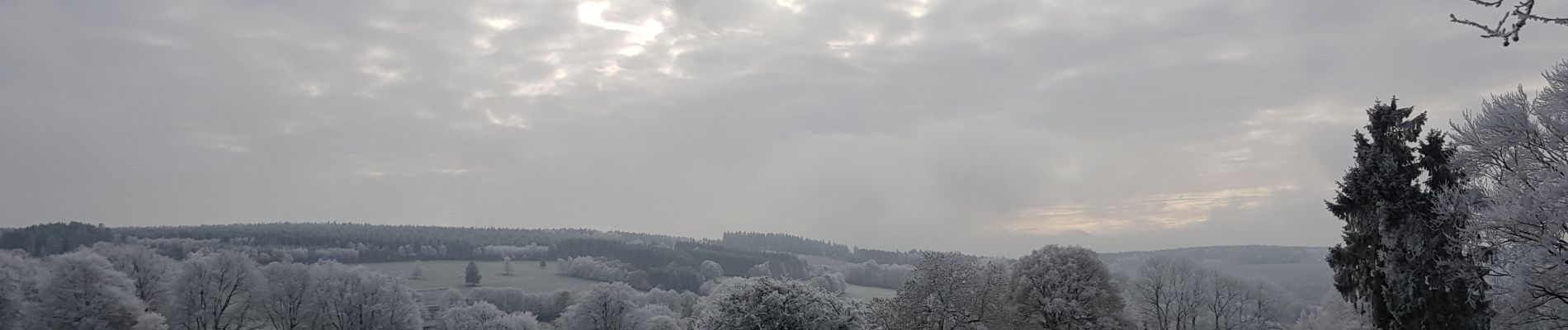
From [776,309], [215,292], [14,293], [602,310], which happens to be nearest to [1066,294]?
A: [776,309]

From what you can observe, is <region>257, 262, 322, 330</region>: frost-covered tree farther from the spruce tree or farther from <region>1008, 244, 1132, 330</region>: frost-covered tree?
the spruce tree

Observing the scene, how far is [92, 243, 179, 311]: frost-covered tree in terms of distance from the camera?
63.5m

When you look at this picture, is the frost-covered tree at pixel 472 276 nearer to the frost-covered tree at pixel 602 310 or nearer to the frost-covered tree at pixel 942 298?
the frost-covered tree at pixel 602 310

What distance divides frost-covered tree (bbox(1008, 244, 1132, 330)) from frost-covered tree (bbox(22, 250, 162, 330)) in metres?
56.4

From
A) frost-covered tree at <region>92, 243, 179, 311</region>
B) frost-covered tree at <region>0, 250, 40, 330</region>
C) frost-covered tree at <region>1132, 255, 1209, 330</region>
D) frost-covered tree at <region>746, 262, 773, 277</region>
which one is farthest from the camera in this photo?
frost-covered tree at <region>746, 262, 773, 277</region>

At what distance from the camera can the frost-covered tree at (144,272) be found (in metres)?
63.5

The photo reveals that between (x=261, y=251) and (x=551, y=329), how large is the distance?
274 ft

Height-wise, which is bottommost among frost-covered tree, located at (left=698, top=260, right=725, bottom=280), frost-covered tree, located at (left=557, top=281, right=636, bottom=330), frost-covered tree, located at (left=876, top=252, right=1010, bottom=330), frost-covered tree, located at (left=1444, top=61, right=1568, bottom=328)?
frost-covered tree, located at (left=557, top=281, right=636, bottom=330)

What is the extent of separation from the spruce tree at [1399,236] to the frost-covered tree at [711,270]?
129337 mm

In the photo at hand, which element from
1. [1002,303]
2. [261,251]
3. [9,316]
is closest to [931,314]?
[1002,303]

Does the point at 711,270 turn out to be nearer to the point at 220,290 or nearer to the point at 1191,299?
the point at 220,290

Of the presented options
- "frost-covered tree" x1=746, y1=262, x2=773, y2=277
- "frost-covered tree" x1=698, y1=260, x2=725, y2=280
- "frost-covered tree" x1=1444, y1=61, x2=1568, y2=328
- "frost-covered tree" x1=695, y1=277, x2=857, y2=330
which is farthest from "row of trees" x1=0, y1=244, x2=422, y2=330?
"frost-covered tree" x1=746, y1=262, x2=773, y2=277

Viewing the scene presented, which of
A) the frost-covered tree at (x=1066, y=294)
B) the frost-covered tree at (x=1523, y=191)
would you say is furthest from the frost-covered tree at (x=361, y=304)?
the frost-covered tree at (x=1523, y=191)

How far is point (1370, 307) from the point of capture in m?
25.2
